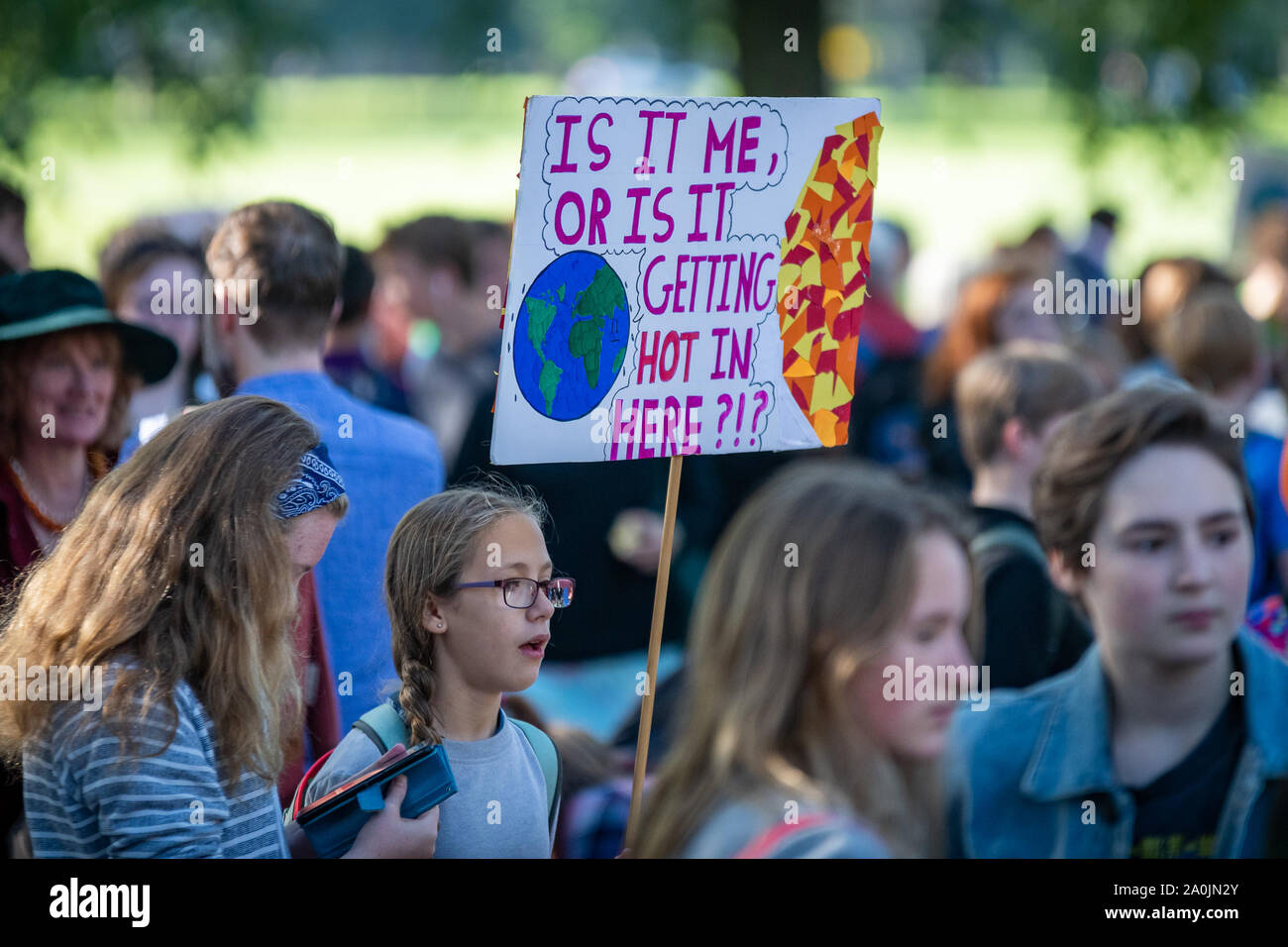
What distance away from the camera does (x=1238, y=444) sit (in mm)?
3049

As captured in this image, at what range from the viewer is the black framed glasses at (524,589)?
2.71 metres

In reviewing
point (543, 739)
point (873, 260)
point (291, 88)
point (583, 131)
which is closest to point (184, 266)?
point (583, 131)

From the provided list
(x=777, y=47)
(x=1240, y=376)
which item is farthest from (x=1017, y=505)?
(x=777, y=47)

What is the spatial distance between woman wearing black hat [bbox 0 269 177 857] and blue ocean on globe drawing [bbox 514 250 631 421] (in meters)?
1.08

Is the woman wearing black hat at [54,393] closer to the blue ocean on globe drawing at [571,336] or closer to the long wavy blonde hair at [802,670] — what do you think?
the blue ocean on globe drawing at [571,336]

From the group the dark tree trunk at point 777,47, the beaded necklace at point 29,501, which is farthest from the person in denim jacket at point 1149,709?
the dark tree trunk at point 777,47

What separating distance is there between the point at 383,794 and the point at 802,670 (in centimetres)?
83

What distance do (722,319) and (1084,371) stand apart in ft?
4.57

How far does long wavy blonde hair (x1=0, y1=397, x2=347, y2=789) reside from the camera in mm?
2426

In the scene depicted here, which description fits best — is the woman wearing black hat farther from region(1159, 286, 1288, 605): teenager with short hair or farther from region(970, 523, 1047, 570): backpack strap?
region(1159, 286, 1288, 605): teenager with short hair

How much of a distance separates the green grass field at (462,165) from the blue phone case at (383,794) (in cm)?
191

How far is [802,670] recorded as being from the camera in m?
2.11
